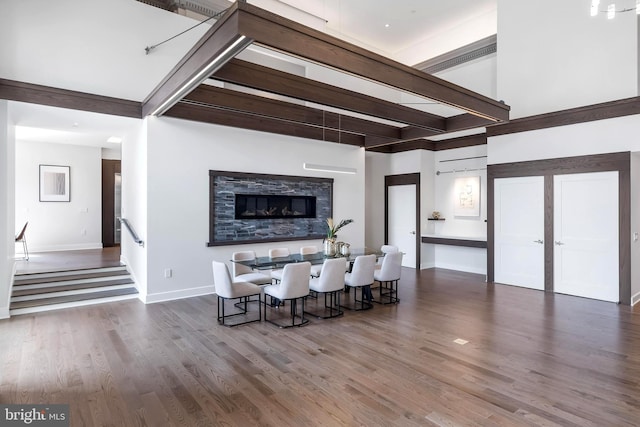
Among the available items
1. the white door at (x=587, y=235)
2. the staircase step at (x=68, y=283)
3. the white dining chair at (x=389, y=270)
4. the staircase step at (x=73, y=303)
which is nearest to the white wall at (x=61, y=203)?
the staircase step at (x=68, y=283)

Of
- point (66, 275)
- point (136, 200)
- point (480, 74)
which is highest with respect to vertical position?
point (480, 74)

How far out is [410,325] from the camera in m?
4.49

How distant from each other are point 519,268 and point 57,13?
8310 millimetres

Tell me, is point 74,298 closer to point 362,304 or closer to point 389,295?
point 362,304

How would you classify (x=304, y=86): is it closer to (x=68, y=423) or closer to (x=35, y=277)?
(x=68, y=423)

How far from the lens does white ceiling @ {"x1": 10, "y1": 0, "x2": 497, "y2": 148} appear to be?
255 inches

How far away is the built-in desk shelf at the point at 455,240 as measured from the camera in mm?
7453

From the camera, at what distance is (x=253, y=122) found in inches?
251

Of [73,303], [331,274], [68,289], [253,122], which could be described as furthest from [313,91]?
[68,289]

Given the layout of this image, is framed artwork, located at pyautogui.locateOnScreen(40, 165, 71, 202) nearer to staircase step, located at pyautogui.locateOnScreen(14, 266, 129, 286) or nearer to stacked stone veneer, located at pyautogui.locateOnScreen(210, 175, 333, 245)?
staircase step, located at pyautogui.locateOnScreen(14, 266, 129, 286)

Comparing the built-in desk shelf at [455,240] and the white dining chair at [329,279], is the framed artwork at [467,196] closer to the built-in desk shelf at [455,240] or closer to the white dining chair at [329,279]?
the built-in desk shelf at [455,240]

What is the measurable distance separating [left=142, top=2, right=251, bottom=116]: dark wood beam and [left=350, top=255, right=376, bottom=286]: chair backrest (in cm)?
303

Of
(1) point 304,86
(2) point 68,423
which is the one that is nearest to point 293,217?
(1) point 304,86
